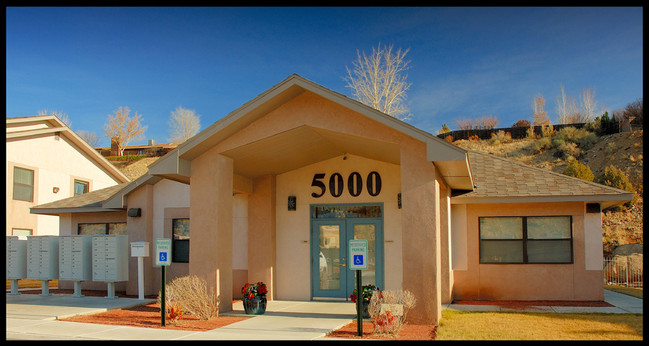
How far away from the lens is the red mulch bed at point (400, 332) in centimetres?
1014

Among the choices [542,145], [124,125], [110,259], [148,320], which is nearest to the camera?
[148,320]

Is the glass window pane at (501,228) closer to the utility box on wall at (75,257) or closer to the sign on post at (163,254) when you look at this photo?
the sign on post at (163,254)

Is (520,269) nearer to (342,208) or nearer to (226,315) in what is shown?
(342,208)

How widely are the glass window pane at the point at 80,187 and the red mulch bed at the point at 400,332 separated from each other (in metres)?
24.3

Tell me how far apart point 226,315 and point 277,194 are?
4.67 m

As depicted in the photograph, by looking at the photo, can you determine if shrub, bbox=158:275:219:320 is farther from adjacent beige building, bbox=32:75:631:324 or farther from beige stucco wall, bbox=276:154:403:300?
beige stucco wall, bbox=276:154:403:300

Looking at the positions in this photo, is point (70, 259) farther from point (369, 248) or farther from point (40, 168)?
point (40, 168)

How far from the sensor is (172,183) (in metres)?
18.3

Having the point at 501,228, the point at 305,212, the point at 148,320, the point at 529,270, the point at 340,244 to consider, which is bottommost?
the point at 148,320

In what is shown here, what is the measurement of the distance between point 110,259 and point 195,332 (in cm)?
726

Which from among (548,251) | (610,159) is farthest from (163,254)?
(610,159)

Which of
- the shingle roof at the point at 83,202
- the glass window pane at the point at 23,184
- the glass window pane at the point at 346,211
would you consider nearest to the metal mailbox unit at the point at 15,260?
the shingle roof at the point at 83,202

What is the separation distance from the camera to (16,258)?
728 inches

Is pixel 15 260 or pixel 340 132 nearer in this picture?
pixel 340 132
